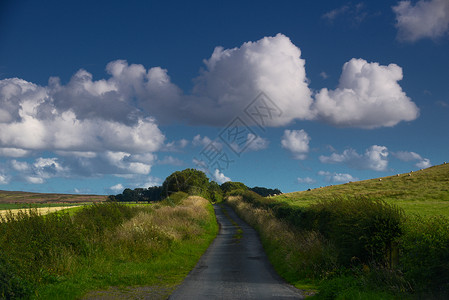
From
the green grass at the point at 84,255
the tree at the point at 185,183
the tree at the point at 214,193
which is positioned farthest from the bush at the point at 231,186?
the green grass at the point at 84,255

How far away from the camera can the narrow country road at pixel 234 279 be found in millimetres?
12344

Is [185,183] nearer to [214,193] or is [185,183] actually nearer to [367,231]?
[214,193]

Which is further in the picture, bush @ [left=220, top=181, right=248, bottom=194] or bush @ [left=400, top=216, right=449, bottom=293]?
bush @ [left=220, top=181, right=248, bottom=194]

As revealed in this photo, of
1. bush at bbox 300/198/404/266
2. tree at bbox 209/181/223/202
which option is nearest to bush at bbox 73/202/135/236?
bush at bbox 300/198/404/266

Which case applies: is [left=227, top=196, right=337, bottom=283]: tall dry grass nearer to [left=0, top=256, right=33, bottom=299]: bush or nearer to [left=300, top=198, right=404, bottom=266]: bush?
[left=300, top=198, right=404, bottom=266]: bush

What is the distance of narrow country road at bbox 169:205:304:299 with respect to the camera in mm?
12344

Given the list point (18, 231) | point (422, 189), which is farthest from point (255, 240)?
point (422, 189)

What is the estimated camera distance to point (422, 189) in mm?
54031

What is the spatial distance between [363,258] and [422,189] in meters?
46.6

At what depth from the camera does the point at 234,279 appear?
50.1ft

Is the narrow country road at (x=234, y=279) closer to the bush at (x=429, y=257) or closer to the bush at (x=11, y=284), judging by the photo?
the bush at (x=429, y=257)

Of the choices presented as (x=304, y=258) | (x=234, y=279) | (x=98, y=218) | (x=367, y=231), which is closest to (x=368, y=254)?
(x=367, y=231)

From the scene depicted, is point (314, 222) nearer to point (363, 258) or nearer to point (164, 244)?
point (363, 258)

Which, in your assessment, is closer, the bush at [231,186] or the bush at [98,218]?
the bush at [98,218]
